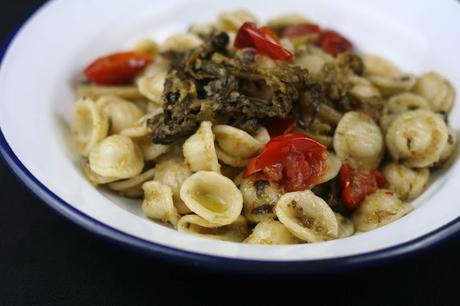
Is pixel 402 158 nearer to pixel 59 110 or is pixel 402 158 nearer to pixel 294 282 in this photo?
pixel 294 282

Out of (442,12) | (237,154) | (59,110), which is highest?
(442,12)

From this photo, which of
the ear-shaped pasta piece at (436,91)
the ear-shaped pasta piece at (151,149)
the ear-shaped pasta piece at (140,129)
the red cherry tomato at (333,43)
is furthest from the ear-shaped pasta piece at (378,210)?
the red cherry tomato at (333,43)

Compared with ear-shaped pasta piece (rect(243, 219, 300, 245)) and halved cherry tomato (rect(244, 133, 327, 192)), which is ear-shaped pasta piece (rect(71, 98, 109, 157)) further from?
ear-shaped pasta piece (rect(243, 219, 300, 245))

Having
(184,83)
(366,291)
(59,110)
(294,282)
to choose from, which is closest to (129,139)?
(184,83)

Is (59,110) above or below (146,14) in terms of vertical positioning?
below

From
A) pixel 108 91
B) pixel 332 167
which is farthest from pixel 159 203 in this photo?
pixel 108 91
